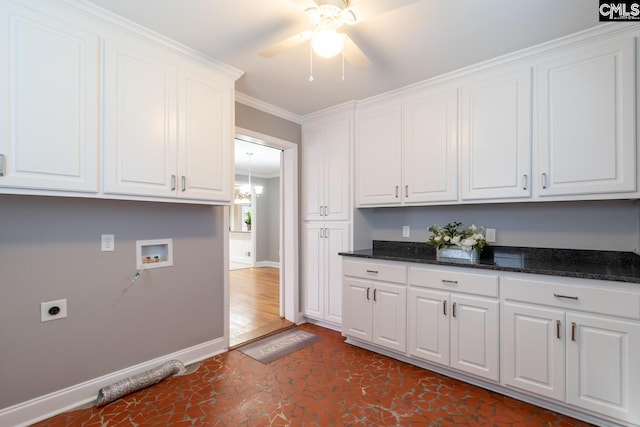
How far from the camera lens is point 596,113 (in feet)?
6.67

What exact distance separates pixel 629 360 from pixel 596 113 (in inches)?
62.0

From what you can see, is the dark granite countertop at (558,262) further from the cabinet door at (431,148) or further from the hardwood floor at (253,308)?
the hardwood floor at (253,308)

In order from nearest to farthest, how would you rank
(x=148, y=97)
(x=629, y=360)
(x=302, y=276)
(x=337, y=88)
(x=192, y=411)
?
(x=629, y=360) < (x=192, y=411) < (x=148, y=97) < (x=337, y=88) < (x=302, y=276)

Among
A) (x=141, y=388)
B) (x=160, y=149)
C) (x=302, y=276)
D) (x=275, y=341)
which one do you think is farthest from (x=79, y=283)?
(x=302, y=276)

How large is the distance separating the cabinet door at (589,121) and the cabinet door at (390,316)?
1399 mm

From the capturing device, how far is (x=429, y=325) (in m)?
2.46

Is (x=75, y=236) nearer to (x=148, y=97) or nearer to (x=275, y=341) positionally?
(x=148, y=97)

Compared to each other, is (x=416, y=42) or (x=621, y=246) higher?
(x=416, y=42)

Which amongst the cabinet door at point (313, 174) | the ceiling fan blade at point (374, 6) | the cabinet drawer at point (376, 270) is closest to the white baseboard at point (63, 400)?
the cabinet drawer at point (376, 270)

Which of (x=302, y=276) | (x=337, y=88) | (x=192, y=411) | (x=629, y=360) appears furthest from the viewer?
(x=302, y=276)

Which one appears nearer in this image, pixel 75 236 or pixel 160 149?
pixel 75 236

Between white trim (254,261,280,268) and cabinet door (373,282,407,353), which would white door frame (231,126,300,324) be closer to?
cabinet door (373,282,407,353)

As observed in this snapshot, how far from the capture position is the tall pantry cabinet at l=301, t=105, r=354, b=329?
3361 mm

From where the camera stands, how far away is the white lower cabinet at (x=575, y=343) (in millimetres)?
1727
